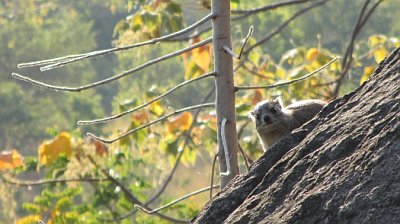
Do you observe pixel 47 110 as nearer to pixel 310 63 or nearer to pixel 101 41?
pixel 101 41

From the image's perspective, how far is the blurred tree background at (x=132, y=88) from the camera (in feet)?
29.4

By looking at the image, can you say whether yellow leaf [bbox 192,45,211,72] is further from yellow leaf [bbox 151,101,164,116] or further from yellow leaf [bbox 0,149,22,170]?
yellow leaf [bbox 0,149,22,170]

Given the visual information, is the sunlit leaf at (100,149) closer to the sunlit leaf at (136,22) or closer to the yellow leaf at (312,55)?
the sunlit leaf at (136,22)

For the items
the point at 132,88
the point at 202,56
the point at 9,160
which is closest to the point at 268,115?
the point at 202,56

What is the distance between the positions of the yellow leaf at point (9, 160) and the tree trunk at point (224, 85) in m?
4.42

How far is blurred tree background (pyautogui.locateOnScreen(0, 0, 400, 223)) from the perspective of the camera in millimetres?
8961

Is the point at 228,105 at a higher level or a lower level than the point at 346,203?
higher

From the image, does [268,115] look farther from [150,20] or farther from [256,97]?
[256,97]

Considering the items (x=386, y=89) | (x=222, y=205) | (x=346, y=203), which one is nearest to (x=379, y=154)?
(x=346, y=203)

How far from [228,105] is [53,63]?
937 millimetres

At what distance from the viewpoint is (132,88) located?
35.5 metres

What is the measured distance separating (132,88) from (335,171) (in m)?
31.9

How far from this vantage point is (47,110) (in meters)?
39.1

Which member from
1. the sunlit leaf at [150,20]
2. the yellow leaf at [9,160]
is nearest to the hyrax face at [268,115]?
the sunlit leaf at [150,20]
